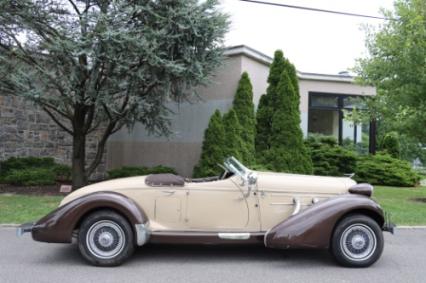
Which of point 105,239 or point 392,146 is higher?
point 392,146

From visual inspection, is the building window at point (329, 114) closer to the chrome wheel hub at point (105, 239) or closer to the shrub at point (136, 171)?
the shrub at point (136, 171)

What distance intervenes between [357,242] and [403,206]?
5.48 m

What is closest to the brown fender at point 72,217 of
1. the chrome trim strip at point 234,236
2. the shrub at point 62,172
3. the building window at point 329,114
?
A: the chrome trim strip at point 234,236

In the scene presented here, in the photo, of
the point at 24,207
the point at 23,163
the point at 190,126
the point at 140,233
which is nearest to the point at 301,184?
the point at 140,233

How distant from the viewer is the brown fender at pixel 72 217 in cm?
542

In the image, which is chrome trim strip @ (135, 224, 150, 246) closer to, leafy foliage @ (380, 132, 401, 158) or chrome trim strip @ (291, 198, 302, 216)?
chrome trim strip @ (291, 198, 302, 216)

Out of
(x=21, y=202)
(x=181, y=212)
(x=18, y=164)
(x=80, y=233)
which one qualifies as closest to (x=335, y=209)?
(x=181, y=212)

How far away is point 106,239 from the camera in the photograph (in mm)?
5461

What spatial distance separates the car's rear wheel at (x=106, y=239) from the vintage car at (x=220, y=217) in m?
0.01

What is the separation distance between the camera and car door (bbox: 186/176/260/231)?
566 centimetres

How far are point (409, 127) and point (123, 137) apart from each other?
954 centimetres

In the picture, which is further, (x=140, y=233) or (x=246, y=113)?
(x=246, y=113)

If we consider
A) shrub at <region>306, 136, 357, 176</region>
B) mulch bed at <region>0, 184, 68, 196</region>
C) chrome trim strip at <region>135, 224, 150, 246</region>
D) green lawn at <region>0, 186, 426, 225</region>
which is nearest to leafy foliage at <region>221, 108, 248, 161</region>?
shrub at <region>306, 136, 357, 176</region>

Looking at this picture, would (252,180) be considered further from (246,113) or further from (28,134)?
(28,134)
